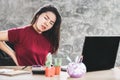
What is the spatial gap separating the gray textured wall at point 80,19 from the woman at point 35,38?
0.07 metres

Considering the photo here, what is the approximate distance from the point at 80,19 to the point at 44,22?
42 cm

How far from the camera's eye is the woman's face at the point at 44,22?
11.2 feet

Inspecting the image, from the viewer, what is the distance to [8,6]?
11.1 feet

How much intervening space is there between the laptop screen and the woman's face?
105 centimetres

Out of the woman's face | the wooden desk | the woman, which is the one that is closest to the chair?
the woman

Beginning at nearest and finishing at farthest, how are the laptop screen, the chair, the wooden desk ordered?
the wooden desk
the laptop screen
the chair

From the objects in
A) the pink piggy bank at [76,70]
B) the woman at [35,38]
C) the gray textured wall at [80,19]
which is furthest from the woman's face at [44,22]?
the pink piggy bank at [76,70]

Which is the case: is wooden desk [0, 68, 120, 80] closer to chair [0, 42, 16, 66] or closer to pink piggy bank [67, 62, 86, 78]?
pink piggy bank [67, 62, 86, 78]

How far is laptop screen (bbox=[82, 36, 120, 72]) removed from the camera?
2.40 metres

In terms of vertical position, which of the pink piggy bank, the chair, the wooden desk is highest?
the pink piggy bank

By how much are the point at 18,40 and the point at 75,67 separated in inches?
51.3

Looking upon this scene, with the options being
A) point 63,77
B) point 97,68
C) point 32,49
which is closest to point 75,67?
point 63,77

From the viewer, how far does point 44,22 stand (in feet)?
11.2

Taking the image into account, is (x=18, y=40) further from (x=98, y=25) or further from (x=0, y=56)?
(x=98, y=25)
